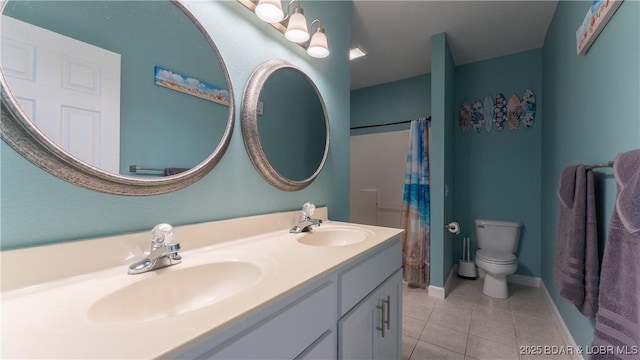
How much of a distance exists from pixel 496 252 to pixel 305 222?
7.45ft

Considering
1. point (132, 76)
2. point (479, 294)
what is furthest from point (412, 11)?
point (479, 294)

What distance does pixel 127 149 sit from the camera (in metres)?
0.76

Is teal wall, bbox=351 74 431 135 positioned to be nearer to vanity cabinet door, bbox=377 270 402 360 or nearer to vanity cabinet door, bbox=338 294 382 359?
vanity cabinet door, bbox=377 270 402 360

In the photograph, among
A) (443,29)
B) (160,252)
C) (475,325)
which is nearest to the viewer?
(160,252)

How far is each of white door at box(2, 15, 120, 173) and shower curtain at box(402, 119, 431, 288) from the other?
2.45 metres

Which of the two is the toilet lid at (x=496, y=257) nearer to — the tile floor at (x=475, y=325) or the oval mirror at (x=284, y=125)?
the tile floor at (x=475, y=325)

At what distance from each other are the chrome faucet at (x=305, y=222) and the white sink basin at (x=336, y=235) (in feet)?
0.10

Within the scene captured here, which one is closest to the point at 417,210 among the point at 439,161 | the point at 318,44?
the point at 439,161

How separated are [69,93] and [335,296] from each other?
944mm

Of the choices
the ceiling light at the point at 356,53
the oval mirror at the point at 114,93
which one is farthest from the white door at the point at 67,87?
the ceiling light at the point at 356,53

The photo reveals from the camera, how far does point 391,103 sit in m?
3.35

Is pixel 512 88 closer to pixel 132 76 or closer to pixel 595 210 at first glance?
pixel 595 210

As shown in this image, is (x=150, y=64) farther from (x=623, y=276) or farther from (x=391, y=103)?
(x=391, y=103)

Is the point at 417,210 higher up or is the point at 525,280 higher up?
the point at 417,210
